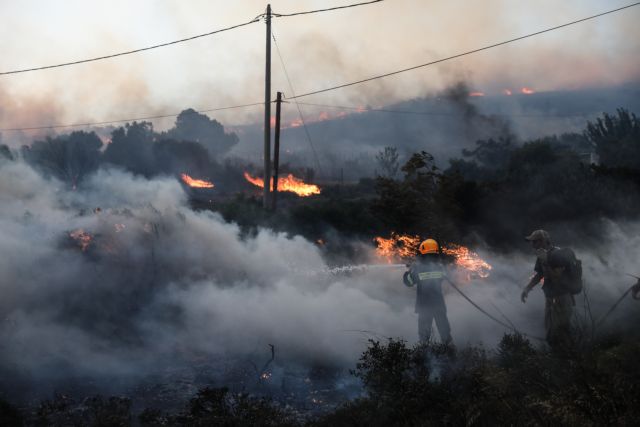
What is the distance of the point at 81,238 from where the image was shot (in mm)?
11461

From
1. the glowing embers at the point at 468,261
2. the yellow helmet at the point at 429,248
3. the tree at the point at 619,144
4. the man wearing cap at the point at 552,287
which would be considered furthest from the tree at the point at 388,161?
the man wearing cap at the point at 552,287

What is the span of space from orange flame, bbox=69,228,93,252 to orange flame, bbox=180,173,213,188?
4515 cm

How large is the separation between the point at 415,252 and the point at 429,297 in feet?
22.4

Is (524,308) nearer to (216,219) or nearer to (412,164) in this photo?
(412,164)

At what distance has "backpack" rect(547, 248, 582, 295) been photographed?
7785mm

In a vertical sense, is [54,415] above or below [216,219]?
below

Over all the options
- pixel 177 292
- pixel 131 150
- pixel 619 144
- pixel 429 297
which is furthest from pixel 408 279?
pixel 131 150

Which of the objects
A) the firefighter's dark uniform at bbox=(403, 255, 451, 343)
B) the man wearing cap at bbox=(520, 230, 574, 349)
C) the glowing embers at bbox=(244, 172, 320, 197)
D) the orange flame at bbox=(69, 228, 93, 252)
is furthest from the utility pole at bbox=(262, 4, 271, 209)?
the glowing embers at bbox=(244, 172, 320, 197)

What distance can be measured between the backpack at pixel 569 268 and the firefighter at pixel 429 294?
1690mm

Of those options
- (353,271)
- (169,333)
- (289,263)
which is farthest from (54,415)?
(353,271)

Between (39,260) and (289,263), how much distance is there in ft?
19.8

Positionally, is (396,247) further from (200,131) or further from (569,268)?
(200,131)

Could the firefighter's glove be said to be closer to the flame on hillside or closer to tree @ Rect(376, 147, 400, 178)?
the flame on hillside

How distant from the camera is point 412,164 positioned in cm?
1499
